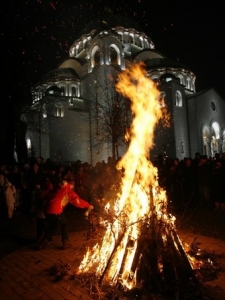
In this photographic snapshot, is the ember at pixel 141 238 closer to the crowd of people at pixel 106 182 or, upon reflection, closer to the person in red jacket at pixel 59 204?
the person in red jacket at pixel 59 204

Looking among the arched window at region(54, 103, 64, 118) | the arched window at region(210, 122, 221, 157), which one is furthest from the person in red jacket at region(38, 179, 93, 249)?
the arched window at region(210, 122, 221, 157)

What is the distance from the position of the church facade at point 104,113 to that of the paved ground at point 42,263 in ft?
90.0

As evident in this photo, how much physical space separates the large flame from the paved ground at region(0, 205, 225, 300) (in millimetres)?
518

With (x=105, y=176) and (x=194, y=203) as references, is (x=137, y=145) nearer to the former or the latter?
(x=105, y=176)

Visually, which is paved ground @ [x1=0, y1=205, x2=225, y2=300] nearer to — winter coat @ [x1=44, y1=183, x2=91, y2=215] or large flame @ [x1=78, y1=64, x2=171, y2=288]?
large flame @ [x1=78, y1=64, x2=171, y2=288]

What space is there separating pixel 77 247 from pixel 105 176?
480cm

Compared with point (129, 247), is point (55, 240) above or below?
below

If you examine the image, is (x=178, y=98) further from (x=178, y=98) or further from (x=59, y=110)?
(x=59, y=110)

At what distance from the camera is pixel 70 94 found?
1826 inches

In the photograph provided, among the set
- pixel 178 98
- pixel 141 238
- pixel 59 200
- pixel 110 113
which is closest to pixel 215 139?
pixel 178 98

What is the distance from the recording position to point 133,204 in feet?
17.9

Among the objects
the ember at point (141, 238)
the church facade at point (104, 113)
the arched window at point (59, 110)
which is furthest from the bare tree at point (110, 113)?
the ember at point (141, 238)

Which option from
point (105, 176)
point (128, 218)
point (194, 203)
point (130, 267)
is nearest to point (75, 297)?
point (130, 267)

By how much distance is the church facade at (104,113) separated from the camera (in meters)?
38.1
